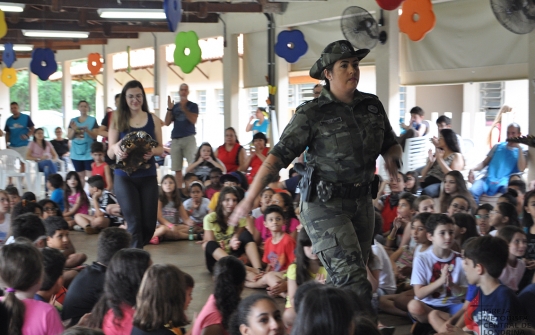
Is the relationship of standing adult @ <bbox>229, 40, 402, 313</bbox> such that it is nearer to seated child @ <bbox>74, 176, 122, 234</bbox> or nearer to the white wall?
seated child @ <bbox>74, 176, 122, 234</bbox>

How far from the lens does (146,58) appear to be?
20.2 metres

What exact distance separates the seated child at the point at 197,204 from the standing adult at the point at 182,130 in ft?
7.15

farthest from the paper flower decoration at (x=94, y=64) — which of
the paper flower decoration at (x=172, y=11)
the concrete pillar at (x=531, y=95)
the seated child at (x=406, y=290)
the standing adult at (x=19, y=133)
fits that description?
the seated child at (x=406, y=290)

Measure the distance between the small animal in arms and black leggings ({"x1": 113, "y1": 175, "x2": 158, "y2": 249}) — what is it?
10cm

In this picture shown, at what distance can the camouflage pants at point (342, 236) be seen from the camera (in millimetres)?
3184

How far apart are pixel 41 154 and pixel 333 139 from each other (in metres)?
10.3

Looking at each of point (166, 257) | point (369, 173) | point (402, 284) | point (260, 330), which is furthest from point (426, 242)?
point (166, 257)

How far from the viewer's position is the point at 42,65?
13.5 m

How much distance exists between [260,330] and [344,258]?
580mm

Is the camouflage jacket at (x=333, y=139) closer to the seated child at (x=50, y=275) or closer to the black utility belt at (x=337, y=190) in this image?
the black utility belt at (x=337, y=190)

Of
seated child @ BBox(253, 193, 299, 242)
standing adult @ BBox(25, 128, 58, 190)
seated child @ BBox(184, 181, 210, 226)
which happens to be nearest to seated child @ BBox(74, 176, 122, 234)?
seated child @ BBox(184, 181, 210, 226)

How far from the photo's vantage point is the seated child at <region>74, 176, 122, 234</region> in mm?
8695

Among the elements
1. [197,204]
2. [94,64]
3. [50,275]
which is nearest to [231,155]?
[197,204]

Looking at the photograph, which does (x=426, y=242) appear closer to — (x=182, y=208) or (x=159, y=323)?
(x=159, y=323)
